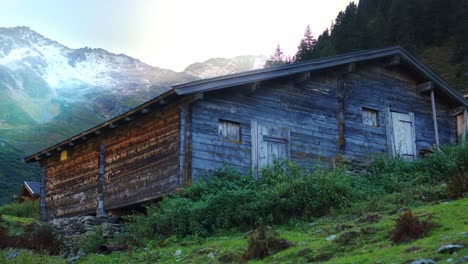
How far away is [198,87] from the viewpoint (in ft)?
67.2

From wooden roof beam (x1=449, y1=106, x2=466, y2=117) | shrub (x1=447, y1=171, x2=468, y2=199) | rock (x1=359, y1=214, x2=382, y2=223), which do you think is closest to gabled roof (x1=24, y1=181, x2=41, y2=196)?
wooden roof beam (x1=449, y1=106, x2=466, y2=117)

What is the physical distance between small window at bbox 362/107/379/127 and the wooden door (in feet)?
13.3

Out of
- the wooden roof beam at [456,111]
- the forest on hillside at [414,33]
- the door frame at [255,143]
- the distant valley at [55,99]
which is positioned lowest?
the door frame at [255,143]

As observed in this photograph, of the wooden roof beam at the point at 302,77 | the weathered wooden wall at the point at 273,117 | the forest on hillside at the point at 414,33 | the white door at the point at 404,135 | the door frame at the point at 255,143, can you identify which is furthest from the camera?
the forest on hillside at the point at 414,33

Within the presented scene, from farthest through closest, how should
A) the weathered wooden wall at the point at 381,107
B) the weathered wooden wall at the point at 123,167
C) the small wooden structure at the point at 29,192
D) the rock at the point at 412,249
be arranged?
the small wooden structure at the point at 29,192
the weathered wooden wall at the point at 381,107
the weathered wooden wall at the point at 123,167
the rock at the point at 412,249

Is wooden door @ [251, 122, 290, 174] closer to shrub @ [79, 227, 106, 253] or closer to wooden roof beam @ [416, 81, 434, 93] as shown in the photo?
shrub @ [79, 227, 106, 253]

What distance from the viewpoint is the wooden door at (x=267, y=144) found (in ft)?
72.7

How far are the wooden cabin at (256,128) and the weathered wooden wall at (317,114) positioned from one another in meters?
0.04

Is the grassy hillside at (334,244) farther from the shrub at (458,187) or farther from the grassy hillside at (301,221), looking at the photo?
the shrub at (458,187)

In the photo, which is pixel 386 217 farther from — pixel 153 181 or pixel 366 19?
pixel 366 19

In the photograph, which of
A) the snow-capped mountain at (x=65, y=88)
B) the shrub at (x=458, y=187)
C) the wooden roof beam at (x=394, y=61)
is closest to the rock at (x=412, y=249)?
the shrub at (x=458, y=187)

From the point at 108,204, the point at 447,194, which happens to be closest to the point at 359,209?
the point at 447,194

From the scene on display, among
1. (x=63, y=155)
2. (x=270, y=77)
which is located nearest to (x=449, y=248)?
(x=270, y=77)

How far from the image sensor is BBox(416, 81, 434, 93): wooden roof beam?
2697 cm
